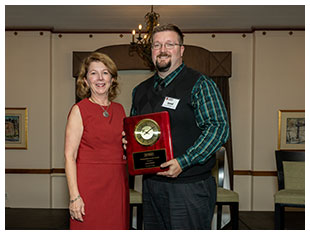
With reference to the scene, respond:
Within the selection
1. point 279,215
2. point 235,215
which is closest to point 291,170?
point 279,215

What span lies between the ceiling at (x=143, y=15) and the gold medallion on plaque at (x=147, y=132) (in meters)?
2.85

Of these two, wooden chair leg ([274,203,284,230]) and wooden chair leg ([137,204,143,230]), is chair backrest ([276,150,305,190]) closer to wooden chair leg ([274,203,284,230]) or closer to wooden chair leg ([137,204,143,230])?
wooden chair leg ([274,203,284,230])

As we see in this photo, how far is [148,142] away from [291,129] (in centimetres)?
411

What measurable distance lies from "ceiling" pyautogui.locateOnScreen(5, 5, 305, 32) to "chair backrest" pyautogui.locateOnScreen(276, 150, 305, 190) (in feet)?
6.34

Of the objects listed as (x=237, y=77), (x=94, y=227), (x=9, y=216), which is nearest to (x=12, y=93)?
(x=9, y=216)

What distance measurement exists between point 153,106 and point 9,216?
13.5 feet

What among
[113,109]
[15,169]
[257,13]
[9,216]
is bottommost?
[9,216]

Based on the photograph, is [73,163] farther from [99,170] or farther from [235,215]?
[235,215]

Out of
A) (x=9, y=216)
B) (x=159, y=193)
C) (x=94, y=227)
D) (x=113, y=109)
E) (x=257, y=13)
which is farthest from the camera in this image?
(x=9, y=216)

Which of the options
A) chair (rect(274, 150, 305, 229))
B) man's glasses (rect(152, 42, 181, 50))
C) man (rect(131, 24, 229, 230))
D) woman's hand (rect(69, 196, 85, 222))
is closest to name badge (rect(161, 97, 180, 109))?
man (rect(131, 24, 229, 230))

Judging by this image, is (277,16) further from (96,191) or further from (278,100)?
(96,191)

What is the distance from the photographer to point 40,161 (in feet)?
18.3

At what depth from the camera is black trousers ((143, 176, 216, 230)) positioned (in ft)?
6.36

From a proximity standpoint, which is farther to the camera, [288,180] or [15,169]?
[15,169]
